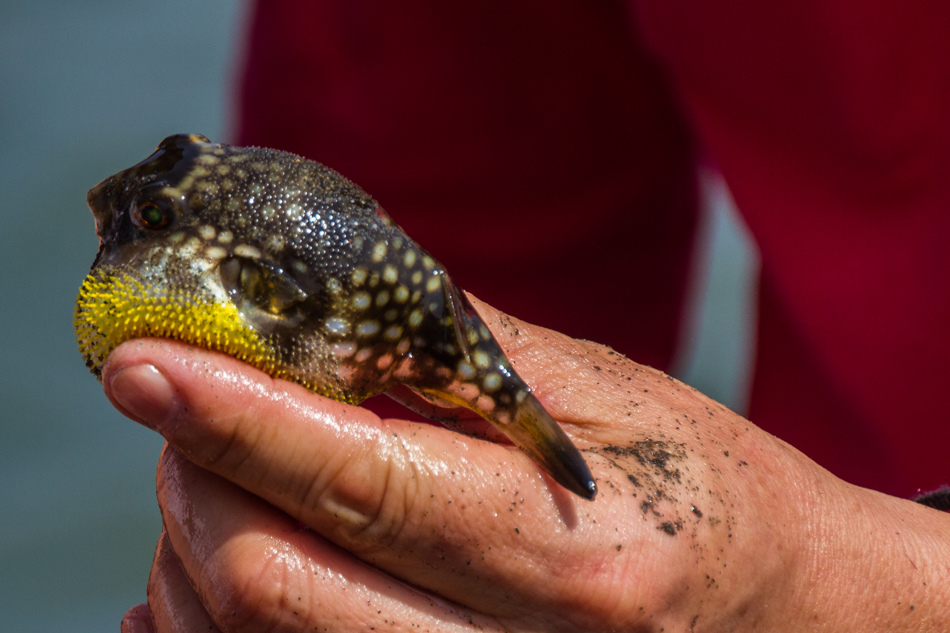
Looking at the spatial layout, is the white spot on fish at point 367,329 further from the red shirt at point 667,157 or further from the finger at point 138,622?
the red shirt at point 667,157

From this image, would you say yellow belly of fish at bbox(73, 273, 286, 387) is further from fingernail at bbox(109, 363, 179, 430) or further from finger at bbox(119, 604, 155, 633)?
finger at bbox(119, 604, 155, 633)

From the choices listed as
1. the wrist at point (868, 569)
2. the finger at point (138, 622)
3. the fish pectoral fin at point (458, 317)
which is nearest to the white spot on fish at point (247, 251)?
the fish pectoral fin at point (458, 317)

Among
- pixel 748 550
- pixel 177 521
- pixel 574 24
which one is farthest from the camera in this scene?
pixel 574 24

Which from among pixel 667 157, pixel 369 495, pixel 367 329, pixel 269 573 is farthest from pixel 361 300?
→ pixel 667 157

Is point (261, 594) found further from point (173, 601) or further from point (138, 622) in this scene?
point (138, 622)

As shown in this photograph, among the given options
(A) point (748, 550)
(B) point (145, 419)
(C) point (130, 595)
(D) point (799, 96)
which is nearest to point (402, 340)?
(B) point (145, 419)

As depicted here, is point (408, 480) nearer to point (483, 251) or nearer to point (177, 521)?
point (177, 521)
